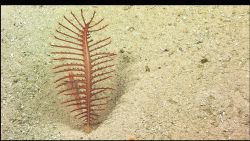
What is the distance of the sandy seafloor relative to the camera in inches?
88.8

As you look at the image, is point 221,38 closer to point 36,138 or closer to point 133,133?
point 133,133

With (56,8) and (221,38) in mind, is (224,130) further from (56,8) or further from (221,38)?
(56,8)

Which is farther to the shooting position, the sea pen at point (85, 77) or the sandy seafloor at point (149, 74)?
the sea pen at point (85, 77)

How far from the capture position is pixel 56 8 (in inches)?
120

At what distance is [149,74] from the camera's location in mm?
2549

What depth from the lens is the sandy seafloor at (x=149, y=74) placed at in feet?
7.40

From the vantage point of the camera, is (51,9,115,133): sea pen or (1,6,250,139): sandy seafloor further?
(51,9,115,133): sea pen

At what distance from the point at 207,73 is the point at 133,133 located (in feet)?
1.97

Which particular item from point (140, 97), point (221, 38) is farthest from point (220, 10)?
point (140, 97)

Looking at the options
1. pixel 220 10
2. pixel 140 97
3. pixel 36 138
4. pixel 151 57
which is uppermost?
pixel 220 10

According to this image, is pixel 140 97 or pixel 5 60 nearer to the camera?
pixel 140 97
